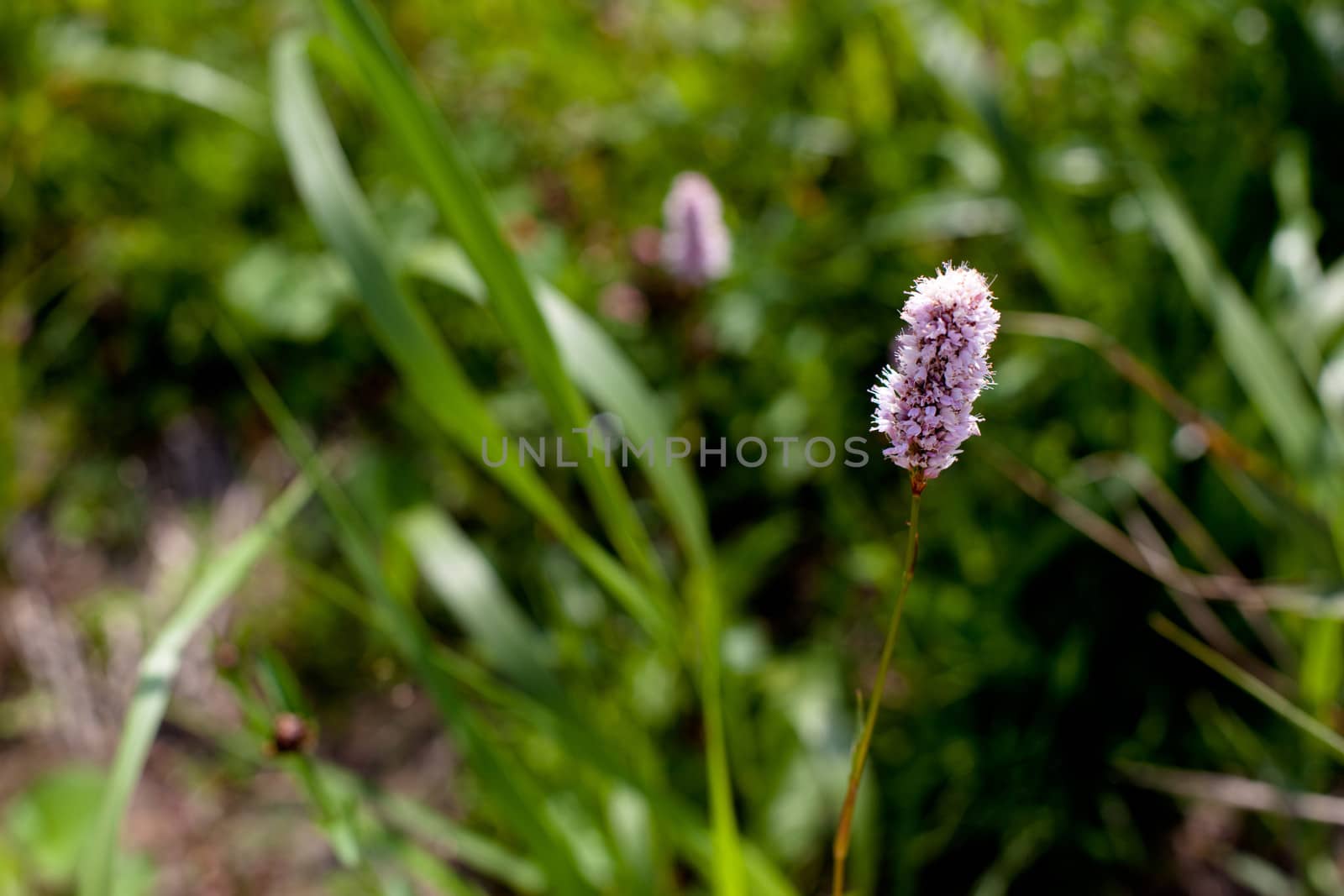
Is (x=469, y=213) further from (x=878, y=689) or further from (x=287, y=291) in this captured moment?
(x=287, y=291)

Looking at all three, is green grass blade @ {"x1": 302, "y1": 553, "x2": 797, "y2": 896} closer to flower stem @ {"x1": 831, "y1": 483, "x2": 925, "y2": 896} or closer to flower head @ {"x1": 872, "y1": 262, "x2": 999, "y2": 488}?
flower stem @ {"x1": 831, "y1": 483, "x2": 925, "y2": 896}

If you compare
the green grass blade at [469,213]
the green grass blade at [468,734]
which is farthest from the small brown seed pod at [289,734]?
the green grass blade at [469,213]

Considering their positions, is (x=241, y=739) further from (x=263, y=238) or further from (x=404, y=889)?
(x=263, y=238)

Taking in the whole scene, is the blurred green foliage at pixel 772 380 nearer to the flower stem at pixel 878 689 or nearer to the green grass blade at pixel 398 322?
the green grass blade at pixel 398 322

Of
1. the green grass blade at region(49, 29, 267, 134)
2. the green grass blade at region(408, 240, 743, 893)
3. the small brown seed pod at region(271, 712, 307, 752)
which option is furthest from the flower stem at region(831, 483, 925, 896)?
the green grass blade at region(49, 29, 267, 134)

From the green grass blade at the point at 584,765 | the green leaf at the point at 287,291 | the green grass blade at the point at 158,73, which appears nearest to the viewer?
the green grass blade at the point at 584,765

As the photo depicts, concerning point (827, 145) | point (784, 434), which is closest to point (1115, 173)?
point (827, 145)

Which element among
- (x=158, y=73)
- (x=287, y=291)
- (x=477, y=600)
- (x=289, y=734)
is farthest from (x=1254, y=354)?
(x=158, y=73)
